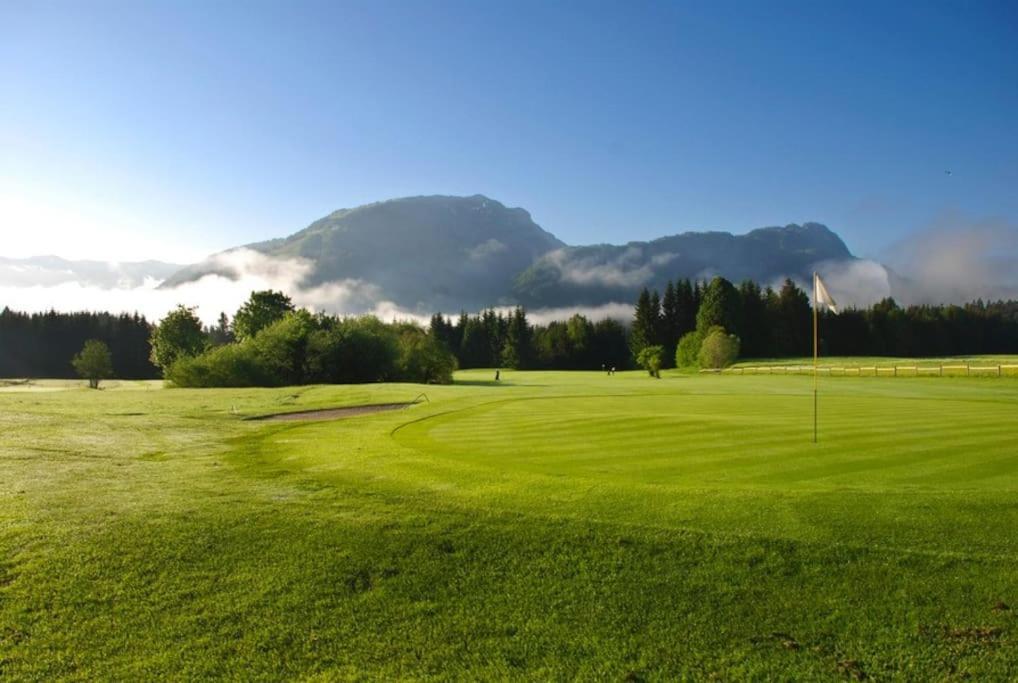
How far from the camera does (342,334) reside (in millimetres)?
73188

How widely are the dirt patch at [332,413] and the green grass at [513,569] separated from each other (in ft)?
51.7

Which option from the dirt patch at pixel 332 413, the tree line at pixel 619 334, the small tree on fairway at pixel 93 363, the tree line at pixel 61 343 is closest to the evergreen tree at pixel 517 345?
the tree line at pixel 619 334

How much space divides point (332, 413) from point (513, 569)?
84.3 feet

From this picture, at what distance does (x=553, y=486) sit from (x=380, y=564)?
162 inches

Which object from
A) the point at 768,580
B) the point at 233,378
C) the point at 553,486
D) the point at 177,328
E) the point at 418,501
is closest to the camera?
the point at 768,580

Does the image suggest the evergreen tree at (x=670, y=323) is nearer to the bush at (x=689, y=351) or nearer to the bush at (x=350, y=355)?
the bush at (x=689, y=351)

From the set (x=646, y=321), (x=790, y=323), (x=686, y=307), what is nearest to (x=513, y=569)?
(x=646, y=321)

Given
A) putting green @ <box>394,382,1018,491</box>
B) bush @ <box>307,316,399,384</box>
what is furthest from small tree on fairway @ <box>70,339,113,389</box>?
putting green @ <box>394,382,1018,491</box>

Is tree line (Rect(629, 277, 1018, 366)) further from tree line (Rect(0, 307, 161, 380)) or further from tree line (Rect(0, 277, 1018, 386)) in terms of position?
tree line (Rect(0, 307, 161, 380))

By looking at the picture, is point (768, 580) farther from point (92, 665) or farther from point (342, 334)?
point (342, 334)

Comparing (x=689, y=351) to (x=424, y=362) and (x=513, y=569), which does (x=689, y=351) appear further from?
(x=513, y=569)

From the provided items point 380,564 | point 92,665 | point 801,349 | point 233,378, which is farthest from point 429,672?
point 801,349

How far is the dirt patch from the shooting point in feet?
99.1

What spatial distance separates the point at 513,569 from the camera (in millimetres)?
8492
